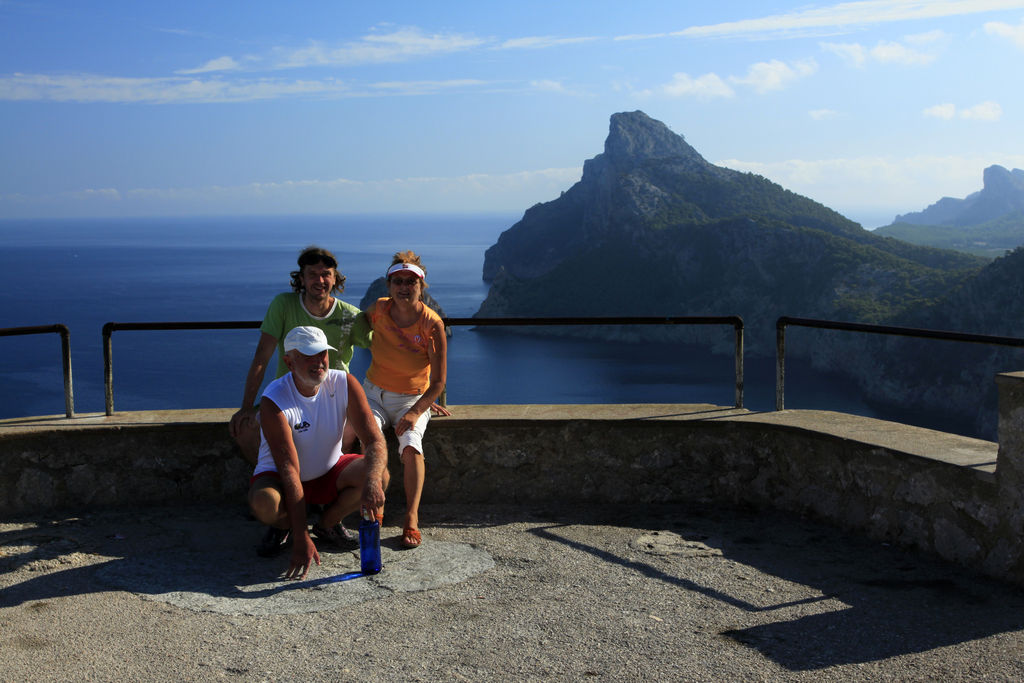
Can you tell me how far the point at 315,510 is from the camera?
15.3 ft

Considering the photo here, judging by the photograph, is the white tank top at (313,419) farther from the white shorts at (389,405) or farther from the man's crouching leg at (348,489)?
the white shorts at (389,405)

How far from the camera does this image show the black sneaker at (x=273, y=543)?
4234 mm

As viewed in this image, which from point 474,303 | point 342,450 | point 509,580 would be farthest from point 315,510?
point 474,303

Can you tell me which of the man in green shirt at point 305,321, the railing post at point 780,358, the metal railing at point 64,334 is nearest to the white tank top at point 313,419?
the man in green shirt at point 305,321

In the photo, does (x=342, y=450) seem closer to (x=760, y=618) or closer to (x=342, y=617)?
(x=342, y=617)

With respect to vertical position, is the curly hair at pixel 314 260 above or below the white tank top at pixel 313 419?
above

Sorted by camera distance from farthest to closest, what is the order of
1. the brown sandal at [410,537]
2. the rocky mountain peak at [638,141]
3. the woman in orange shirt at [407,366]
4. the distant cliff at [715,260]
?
the rocky mountain peak at [638,141] < the distant cliff at [715,260] < the woman in orange shirt at [407,366] < the brown sandal at [410,537]

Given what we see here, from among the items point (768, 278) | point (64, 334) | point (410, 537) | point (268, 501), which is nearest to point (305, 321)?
point (268, 501)

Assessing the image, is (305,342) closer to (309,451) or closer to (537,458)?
(309,451)

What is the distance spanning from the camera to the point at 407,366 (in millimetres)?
4598

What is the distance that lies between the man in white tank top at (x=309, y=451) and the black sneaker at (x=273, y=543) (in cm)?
4

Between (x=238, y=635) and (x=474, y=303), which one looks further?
(x=474, y=303)

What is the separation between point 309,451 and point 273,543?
515mm

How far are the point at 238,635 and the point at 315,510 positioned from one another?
1.35 m
